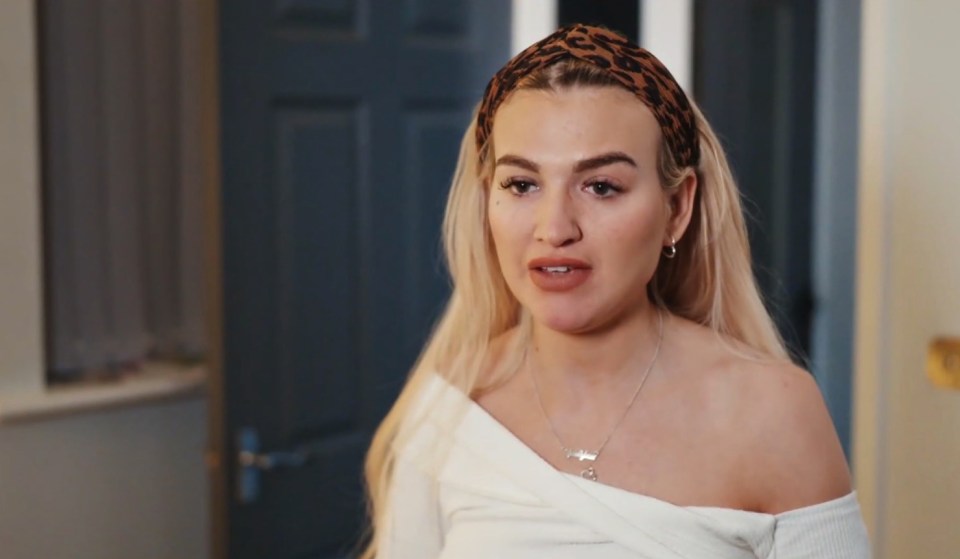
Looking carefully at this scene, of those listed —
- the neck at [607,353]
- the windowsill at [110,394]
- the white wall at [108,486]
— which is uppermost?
the neck at [607,353]

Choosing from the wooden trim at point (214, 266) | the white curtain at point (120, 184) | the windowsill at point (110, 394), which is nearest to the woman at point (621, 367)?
the wooden trim at point (214, 266)

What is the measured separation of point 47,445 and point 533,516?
5.50 feet

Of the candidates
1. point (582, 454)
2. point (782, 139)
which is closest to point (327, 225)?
point (782, 139)

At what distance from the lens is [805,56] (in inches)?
128

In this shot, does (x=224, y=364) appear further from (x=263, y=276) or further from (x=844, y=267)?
(x=844, y=267)

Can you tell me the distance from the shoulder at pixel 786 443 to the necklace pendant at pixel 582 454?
147 mm

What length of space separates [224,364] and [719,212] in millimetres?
1350

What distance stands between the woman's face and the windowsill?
1625 millimetres

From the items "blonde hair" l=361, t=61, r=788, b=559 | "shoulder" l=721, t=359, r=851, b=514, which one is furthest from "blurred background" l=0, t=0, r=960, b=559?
"shoulder" l=721, t=359, r=851, b=514

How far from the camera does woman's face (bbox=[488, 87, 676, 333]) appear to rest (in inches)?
46.3

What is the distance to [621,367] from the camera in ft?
4.18

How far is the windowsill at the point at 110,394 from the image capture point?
2.52 m

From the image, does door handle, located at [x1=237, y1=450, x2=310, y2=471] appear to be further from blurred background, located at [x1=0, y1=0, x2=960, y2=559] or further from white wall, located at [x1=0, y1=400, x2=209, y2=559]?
white wall, located at [x1=0, y1=400, x2=209, y2=559]

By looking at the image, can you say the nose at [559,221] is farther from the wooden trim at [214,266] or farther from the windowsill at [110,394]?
the windowsill at [110,394]
